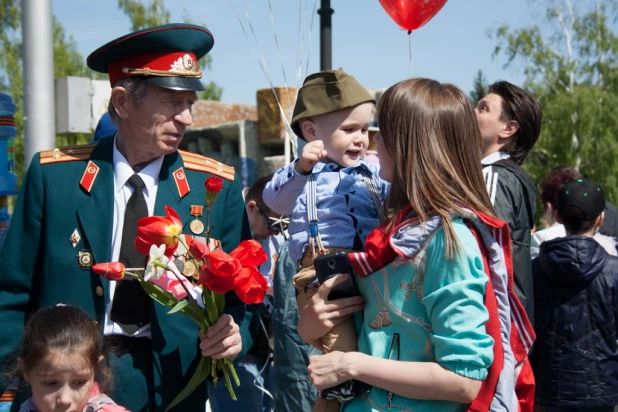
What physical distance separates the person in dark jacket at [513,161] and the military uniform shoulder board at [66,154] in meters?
1.87

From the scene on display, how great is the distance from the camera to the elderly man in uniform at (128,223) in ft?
9.19

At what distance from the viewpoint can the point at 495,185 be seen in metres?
3.70

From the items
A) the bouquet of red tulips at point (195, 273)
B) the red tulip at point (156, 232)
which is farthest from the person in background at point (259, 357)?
the red tulip at point (156, 232)

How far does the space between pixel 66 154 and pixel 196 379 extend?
1.03m

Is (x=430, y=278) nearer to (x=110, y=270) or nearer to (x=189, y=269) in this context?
(x=189, y=269)

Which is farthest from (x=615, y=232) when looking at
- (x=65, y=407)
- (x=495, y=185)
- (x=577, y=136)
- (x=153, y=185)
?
(x=577, y=136)

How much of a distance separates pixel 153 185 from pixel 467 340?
58.0 inches

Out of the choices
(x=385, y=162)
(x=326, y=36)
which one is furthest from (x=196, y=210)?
(x=326, y=36)

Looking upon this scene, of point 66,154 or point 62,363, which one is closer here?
point 62,363

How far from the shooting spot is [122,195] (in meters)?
2.97

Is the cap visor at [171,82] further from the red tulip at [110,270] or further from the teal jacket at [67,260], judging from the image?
the red tulip at [110,270]

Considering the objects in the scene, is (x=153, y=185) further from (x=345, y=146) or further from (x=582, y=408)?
(x=582, y=408)

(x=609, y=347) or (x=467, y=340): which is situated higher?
(x=467, y=340)

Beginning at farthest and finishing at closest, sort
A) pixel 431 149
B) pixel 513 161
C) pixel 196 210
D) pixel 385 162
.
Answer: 1. pixel 513 161
2. pixel 196 210
3. pixel 385 162
4. pixel 431 149
